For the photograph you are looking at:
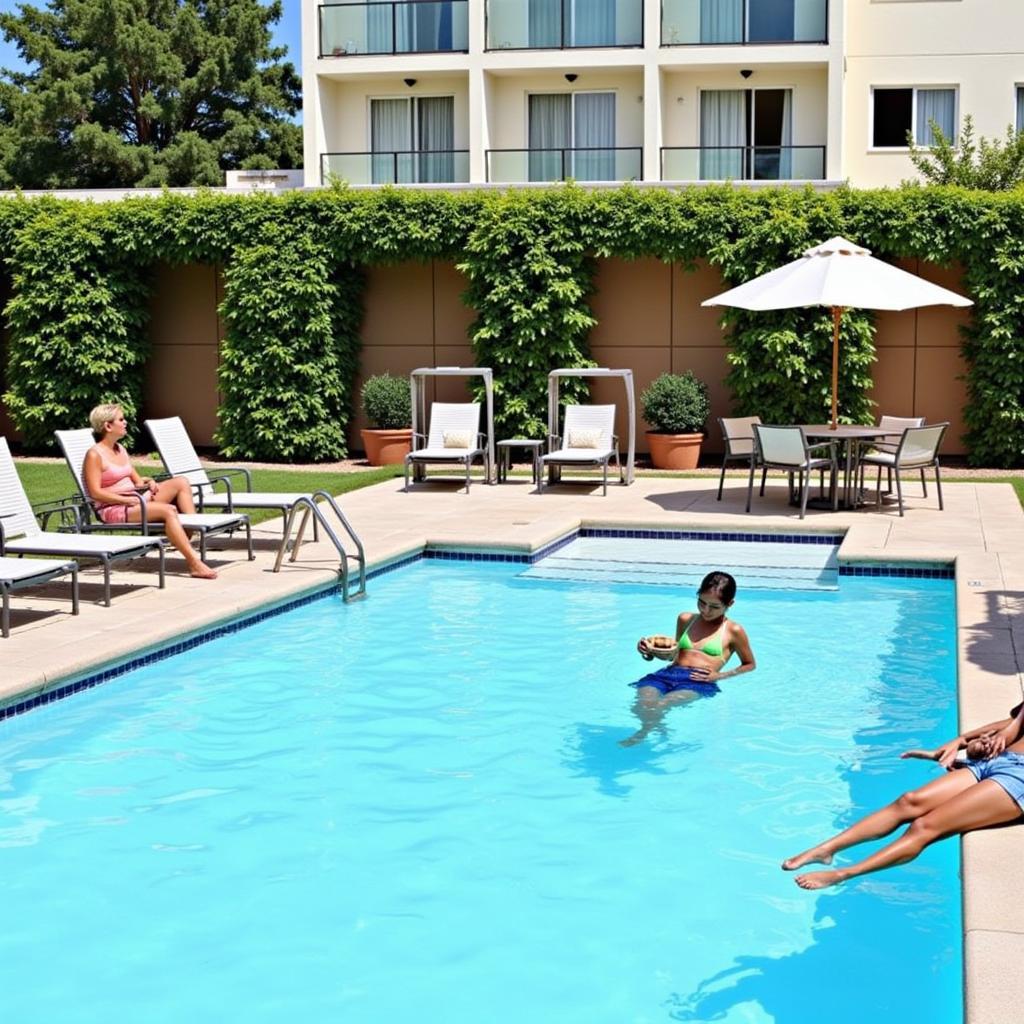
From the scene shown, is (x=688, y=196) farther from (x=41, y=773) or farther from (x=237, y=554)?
(x=41, y=773)

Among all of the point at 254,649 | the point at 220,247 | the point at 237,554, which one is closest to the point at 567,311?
the point at 220,247

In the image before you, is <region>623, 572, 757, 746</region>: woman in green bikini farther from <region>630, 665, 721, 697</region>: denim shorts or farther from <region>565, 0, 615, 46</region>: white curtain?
<region>565, 0, 615, 46</region>: white curtain

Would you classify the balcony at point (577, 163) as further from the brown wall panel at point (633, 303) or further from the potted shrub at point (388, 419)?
the potted shrub at point (388, 419)

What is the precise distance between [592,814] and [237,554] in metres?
6.15

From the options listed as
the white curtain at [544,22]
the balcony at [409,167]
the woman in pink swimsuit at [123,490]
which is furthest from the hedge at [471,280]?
the woman in pink swimsuit at [123,490]

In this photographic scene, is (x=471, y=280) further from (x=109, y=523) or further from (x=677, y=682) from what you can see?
(x=677, y=682)

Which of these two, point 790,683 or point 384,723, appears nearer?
point 384,723

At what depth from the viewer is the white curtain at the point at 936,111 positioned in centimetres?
2638

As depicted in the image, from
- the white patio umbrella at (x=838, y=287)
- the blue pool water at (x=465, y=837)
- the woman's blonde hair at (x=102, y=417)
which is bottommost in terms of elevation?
the blue pool water at (x=465, y=837)

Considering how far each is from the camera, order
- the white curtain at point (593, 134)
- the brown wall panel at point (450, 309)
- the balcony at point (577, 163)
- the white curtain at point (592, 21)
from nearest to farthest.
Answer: the brown wall panel at point (450, 309), the white curtain at point (592, 21), the balcony at point (577, 163), the white curtain at point (593, 134)

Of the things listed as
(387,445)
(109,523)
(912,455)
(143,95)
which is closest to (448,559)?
(109,523)

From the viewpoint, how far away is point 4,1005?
4.71 m

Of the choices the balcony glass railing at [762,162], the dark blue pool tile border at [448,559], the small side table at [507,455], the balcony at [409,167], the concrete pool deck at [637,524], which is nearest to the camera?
the concrete pool deck at [637,524]

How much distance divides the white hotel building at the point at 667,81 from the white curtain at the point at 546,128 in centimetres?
3
